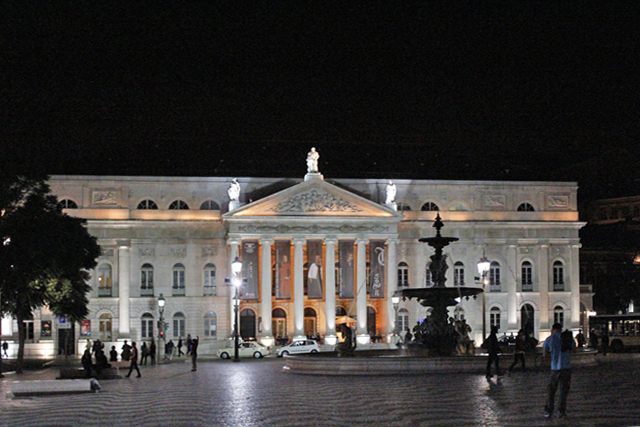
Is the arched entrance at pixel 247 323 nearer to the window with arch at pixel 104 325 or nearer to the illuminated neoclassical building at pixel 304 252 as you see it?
the illuminated neoclassical building at pixel 304 252

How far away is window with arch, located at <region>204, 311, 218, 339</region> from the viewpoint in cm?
7519

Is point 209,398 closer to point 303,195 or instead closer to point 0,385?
point 0,385

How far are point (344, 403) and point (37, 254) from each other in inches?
1065

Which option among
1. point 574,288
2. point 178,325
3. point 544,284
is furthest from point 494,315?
point 178,325

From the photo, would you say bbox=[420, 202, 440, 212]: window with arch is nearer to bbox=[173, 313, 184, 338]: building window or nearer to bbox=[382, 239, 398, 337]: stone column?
bbox=[382, 239, 398, 337]: stone column

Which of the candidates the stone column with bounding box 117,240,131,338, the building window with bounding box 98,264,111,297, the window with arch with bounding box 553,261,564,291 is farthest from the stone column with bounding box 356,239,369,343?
the building window with bounding box 98,264,111,297

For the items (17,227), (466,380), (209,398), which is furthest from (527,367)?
(17,227)

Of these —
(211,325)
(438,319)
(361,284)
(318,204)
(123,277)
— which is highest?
(318,204)

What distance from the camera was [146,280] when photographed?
7500 cm

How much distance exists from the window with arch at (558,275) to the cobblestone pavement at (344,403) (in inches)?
1824

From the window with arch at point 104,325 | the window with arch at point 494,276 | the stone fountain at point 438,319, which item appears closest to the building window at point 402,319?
the window with arch at point 494,276

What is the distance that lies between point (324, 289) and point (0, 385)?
3976cm

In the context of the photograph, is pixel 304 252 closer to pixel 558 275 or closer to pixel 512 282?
pixel 512 282

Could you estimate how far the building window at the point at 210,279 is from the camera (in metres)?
75.5
